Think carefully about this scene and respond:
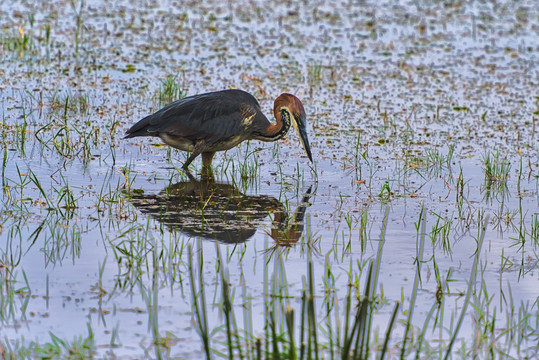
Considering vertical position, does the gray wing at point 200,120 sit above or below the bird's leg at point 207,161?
above

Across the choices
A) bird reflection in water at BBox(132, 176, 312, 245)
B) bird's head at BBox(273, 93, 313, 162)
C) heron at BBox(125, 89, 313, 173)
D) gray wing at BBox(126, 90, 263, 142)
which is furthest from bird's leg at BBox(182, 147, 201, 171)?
bird's head at BBox(273, 93, 313, 162)

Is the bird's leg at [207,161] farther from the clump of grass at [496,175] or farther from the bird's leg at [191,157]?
the clump of grass at [496,175]

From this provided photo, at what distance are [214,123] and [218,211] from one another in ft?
4.64

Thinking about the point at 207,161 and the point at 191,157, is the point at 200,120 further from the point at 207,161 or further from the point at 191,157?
the point at 207,161

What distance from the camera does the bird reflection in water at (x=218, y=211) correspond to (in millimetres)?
6752

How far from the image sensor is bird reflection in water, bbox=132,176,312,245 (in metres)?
6.75

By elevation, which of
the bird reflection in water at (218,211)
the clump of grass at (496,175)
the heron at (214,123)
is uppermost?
the heron at (214,123)

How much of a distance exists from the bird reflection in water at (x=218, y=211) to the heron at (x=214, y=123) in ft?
1.36

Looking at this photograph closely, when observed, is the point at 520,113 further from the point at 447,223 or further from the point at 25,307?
the point at 25,307

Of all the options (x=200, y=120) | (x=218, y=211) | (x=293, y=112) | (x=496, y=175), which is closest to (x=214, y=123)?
(x=200, y=120)

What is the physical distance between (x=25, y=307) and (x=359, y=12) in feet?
47.2

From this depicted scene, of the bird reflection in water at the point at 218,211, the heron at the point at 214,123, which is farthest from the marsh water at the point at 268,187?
the heron at the point at 214,123

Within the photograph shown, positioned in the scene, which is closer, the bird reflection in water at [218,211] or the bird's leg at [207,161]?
the bird reflection in water at [218,211]

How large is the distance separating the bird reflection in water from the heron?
1.36 feet
